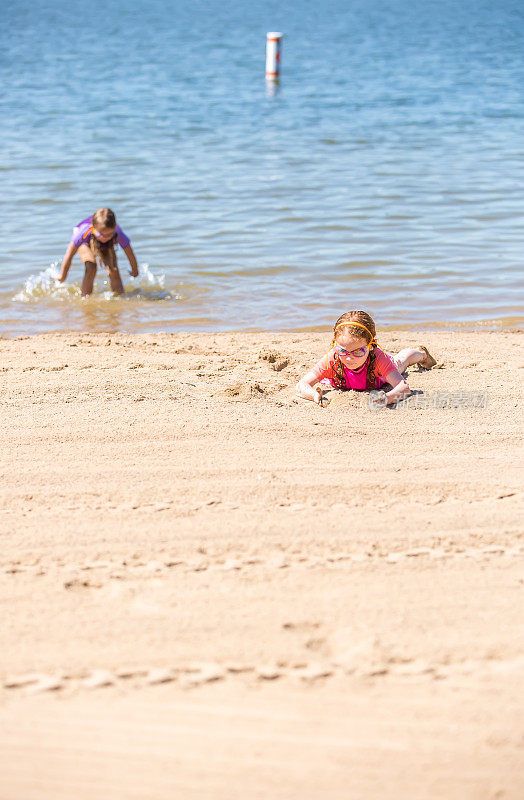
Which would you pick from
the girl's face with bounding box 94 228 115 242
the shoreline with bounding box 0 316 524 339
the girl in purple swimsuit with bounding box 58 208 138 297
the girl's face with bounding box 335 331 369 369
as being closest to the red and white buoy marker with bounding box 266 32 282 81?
the girl in purple swimsuit with bounding box 58 208 138 297

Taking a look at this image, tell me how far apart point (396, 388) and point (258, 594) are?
86.4 inches

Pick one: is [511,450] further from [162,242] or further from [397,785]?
[162,242]

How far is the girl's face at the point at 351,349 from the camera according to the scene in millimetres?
4875

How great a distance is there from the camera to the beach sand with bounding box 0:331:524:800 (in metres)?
2.29

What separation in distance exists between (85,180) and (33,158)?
1675mm

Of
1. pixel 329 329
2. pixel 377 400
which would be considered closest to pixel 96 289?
pixel 329 329

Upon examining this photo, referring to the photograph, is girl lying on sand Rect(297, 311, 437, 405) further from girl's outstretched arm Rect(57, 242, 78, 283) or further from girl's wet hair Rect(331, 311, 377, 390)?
girl's outstretched arm Rect(57, 242, 78, 283)

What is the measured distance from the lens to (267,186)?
11.9m

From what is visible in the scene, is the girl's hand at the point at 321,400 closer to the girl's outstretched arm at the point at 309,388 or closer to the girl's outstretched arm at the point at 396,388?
the girl's outstretched arm at the point at 309,388

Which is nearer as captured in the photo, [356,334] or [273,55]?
[356,334]

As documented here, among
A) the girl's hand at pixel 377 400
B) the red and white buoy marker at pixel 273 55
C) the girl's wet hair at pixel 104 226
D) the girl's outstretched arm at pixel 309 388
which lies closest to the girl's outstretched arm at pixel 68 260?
the girl's wet hair at pixel 104 226

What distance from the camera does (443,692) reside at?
250 cm

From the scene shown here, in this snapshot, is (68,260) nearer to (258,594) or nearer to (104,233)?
(104,233)

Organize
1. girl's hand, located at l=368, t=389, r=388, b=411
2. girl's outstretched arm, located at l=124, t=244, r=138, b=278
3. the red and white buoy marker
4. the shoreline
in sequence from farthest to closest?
the red and white buoy marker
girl's outstretched arm, located at l=124, t=244, r=138, b=278
the shoreline
girl's hand, located at l=368, t=389, r=388, b=411
